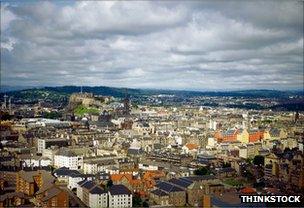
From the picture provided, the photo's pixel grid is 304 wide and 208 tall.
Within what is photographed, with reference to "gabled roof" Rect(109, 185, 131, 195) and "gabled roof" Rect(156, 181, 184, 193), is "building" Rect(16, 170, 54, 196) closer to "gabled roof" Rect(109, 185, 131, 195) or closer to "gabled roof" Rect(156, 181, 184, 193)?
"gabled roof" Rect(109, 185, 131, 195)

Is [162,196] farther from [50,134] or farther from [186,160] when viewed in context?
[50,134]

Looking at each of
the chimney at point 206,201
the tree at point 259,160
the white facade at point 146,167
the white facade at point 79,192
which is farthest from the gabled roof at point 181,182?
the tree at point 259,160

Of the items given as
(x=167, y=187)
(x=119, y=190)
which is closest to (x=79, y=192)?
(x=119, y=190)

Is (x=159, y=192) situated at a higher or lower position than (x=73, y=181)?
higher

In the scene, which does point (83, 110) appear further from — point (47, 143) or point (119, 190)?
point (119, 190)

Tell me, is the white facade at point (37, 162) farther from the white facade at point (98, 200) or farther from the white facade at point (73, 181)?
the white facade at point (98, 200)

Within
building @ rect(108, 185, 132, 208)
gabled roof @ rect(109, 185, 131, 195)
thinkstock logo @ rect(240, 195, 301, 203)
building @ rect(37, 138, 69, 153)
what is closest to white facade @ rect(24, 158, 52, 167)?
building @ rect(37, 138, 69, 153)
